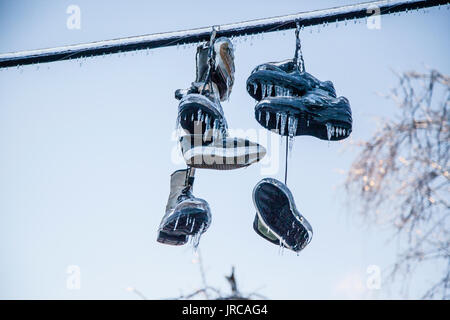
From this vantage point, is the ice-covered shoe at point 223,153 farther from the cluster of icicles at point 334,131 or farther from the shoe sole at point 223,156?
the cluster of icicles at point 334,131

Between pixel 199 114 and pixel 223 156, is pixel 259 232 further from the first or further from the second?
pixel 199 114

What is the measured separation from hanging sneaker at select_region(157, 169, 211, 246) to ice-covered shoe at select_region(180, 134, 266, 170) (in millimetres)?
221

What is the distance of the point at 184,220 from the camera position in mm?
3068

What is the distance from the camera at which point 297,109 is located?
298 cm

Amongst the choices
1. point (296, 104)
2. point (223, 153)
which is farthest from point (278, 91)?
point (223, 153)

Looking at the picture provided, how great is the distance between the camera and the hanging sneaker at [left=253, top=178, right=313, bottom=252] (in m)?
2.98

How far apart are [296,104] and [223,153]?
0.36 meters

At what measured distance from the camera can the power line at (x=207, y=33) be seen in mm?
2846

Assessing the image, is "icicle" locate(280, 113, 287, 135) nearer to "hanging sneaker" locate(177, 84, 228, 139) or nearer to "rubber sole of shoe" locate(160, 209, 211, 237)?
"hanging sneaker" locate(177, 84, 228, 139)
